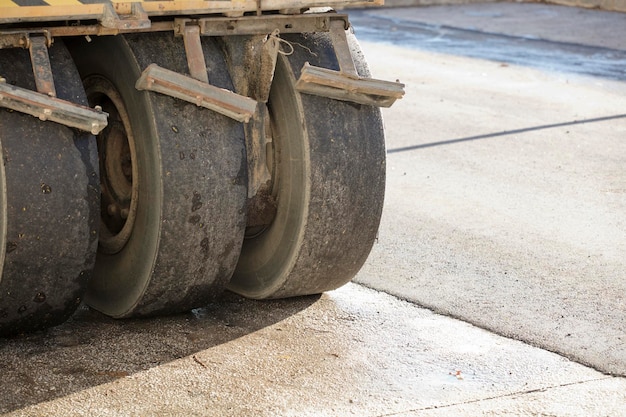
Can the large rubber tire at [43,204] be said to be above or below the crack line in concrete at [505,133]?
above

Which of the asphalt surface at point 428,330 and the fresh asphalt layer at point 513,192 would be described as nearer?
the asphalt surface at point 428,330

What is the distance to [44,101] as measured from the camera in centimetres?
417

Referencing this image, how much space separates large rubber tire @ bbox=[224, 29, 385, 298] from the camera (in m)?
4.77

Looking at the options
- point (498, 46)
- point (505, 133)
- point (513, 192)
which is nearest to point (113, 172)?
point (513, 192)

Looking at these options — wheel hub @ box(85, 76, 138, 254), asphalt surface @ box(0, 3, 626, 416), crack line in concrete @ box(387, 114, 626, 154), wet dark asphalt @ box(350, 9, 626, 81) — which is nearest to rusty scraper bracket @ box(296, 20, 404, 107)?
wheel hub @ box(85, 76, 138, 254)

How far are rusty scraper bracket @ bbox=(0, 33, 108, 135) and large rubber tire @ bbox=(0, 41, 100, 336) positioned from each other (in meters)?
0.06

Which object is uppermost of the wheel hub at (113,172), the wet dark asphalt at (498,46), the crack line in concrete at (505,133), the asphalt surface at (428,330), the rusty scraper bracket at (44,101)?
the rusty scraper bracket at (44,101)

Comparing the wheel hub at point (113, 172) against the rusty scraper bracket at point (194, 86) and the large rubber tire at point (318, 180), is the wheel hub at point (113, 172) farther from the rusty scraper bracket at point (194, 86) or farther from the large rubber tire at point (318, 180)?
the large rubber tire at point (318, 180)

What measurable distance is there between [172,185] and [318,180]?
2.03 ft

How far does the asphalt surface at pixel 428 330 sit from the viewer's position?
421cm

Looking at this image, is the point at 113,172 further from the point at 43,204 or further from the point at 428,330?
the point at 428,330

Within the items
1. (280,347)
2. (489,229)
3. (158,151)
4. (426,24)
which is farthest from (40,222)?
(426,24)

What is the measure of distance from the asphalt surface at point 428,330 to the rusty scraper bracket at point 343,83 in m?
0.97

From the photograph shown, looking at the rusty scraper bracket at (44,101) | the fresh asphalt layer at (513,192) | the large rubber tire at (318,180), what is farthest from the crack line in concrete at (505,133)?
the rusty scraper bracket at (44,101)
